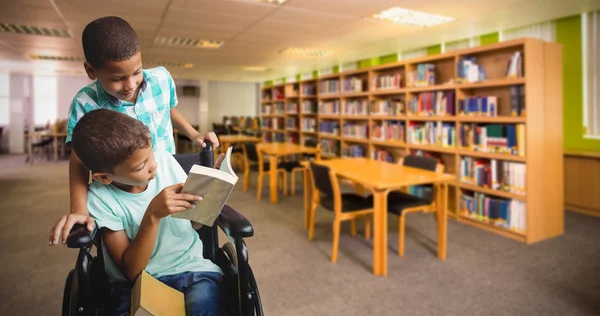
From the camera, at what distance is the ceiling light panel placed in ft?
15.5

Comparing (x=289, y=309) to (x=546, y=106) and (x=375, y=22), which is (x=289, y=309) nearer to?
(x=546, y=106)

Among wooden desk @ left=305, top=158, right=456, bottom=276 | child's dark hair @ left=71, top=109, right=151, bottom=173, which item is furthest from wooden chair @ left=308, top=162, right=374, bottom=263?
child's dark hair @ left=71, top=109, right=151, bottom=173

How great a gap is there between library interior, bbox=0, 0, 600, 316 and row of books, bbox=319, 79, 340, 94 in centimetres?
3

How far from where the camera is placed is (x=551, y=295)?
7.52 ft

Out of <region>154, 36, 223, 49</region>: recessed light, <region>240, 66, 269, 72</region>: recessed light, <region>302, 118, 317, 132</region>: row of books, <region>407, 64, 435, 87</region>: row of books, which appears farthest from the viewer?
<region>240, 66, 269, 72</region>: recessed light

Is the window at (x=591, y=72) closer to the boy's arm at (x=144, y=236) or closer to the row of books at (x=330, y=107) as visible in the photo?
the row of books at (x=330, y=107)

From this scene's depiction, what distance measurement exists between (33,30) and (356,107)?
15.3 ft

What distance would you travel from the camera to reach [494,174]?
3633 millimetres

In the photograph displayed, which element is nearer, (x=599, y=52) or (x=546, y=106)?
(x=546, y=106)

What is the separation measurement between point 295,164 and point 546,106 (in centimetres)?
297

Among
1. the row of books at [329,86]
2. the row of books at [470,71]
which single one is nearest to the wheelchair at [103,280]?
the row of books at [470,71]

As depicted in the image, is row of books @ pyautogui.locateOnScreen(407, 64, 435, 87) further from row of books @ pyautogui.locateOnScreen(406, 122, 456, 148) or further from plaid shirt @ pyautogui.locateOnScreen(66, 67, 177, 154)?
plaid shirt @ pyautogui.locateOnScreen(66, 67, 177, 154)

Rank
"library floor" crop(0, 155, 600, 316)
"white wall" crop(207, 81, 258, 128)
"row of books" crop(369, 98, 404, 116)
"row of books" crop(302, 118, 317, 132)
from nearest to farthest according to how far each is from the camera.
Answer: "library floor" crop(0, 155, 600, 316) < "row of books" crop(369, 98, 404, 116) < "row of books" crop(302, 118, 317, 132) < "white wall" crop(207, 81, 258, 128)

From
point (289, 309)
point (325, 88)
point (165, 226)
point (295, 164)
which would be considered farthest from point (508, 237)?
point (325, 88)
